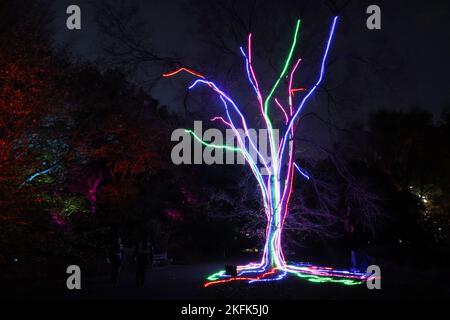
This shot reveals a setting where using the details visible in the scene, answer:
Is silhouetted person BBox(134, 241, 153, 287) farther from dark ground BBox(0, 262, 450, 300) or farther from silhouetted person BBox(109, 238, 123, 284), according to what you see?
silhouetted person BBox(109, 238, 123, 284)

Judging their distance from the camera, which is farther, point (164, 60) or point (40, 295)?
point (164, 60)

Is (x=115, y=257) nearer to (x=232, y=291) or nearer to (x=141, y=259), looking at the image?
(x=141, y=259)

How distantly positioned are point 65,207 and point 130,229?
708 cm

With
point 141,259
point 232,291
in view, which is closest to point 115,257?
point 141,259

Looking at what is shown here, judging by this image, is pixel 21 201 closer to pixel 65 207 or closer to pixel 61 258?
pixel 61 258

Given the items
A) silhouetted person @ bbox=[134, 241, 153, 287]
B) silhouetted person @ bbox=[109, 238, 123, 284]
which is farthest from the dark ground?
silhouetted person @ bbox=[109, 238, 123, 284]

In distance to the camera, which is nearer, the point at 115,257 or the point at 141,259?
the point at 141,259

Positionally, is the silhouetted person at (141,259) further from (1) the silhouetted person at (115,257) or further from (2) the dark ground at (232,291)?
(1) the silhouetted person at (115,257)

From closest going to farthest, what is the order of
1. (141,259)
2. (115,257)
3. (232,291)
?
(232,291) → (141,259) → (115,257)

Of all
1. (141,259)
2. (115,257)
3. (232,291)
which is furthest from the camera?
(115,257)

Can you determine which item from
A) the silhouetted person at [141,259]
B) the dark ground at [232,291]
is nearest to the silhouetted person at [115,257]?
the dark ground at [232,291]
